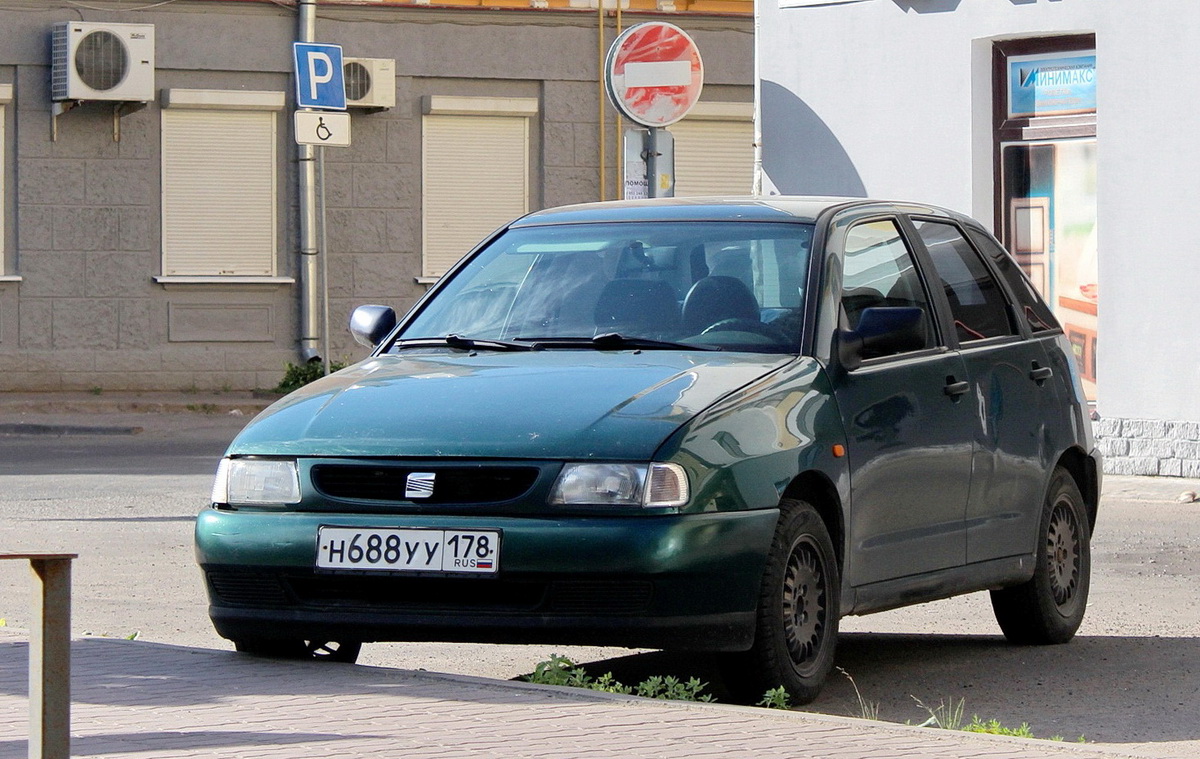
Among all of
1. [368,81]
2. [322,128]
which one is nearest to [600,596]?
[322,128]

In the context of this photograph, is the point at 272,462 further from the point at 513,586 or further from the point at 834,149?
the point at 834,149

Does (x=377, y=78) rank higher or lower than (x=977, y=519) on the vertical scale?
higher

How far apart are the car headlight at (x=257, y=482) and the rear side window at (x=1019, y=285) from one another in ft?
10.2

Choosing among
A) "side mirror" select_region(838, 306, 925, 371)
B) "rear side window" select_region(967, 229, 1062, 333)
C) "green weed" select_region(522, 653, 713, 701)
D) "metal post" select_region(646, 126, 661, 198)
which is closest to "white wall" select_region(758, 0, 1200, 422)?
"metal post" select_region(646, 126, 661, 198)

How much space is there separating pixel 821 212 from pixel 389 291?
17.2m

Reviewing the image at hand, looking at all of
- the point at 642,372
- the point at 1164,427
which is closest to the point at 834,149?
the point at 1164,427

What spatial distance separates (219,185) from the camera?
23.9m

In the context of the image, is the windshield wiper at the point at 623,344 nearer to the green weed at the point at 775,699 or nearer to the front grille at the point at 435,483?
the front grille at the point at 435,483

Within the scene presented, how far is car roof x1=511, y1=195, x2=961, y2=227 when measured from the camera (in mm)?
7492

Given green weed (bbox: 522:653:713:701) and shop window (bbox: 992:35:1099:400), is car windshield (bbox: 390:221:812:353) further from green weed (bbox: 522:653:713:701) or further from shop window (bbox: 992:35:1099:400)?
shop window (bbox: 992:35:1099:400)

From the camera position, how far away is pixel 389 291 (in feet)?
80.1

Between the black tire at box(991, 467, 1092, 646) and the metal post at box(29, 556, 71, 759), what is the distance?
4654mm

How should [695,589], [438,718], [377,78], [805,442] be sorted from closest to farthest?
[438,718]
[695,589]
[805,442]
[377,78]

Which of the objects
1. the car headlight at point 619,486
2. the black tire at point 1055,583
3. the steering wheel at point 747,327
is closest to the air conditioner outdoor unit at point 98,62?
the black tire at point 1055,583
